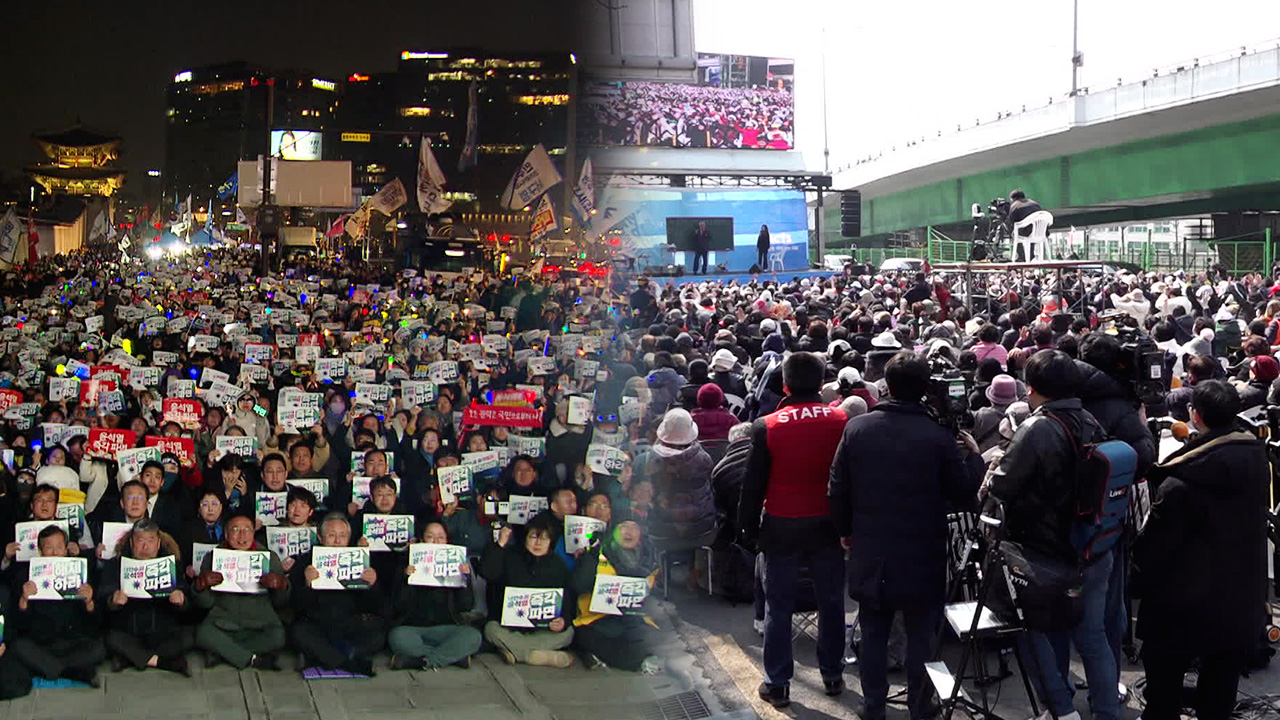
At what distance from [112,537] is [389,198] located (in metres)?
27.9

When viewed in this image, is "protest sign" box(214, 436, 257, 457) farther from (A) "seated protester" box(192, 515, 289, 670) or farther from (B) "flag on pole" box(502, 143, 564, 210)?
(B) "flag on pole" box(502, 143, 564, 210)

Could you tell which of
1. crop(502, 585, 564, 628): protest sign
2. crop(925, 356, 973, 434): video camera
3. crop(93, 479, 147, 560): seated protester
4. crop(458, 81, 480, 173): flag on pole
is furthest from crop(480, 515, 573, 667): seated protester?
crop(458, 81, 480, 173): flag on pole

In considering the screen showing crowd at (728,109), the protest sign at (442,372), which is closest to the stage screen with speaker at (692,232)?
the screen showing crowd at (728,109)

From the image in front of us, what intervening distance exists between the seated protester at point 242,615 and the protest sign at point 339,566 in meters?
0.25

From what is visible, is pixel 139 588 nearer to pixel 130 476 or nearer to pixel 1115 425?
pixel 130 476

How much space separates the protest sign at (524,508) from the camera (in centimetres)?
710

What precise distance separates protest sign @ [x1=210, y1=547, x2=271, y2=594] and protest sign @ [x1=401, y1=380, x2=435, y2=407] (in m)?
3.93

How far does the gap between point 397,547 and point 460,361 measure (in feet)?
20.2

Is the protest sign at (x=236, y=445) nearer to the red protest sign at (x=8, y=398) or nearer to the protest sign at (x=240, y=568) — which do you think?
the protest sign at (x=240, y=568)

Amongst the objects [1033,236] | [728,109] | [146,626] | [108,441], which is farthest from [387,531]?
[728,109]

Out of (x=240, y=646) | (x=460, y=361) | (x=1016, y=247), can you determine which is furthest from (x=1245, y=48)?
(x=240, y=646)

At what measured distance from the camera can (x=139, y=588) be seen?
682 centimetres

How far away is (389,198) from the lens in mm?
33906

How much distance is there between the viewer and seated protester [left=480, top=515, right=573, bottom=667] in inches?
275
